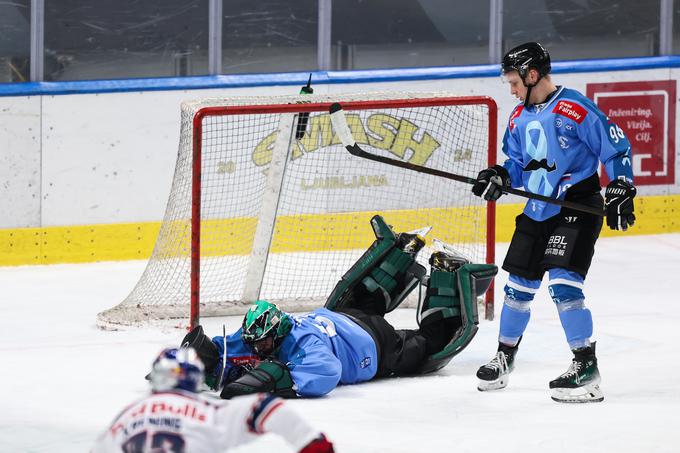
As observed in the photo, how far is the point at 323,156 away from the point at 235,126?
0.82 metres

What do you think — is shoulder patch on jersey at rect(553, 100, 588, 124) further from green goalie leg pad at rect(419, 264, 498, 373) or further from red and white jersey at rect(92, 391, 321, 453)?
red and white jersey at rect(92, 391, 321, 453)

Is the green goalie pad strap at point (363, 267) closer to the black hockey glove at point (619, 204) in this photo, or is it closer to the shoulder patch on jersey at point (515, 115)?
the shoulder patch on jersey at point (515, 115)

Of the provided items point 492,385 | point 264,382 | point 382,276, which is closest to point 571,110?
point 492,385

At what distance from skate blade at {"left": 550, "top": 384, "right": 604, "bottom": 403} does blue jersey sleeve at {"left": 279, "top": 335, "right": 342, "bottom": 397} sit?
83cm

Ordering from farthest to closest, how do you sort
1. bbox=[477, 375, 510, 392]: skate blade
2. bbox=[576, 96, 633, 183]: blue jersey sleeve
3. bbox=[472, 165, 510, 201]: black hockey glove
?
bbox=[477, 375, 510, 392]: skate blade → bbox=[472, 165, 510, 201]: black hockey glove → bbox=[576, 96, 633, 183]: blue jersey sleeve

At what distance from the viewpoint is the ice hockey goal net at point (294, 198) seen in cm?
727

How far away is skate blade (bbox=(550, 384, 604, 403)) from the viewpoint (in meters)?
5.69

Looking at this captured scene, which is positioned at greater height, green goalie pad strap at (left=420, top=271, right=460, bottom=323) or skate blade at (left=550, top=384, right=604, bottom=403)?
green goalie pad strap at (left=420, top=271, right=460, bottom=323)

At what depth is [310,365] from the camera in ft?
18.5

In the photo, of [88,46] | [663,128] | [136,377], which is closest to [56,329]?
[136,377]

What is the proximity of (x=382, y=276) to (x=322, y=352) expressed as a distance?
0.89 m

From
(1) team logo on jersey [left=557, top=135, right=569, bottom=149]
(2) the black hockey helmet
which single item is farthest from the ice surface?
(2) the black hockey helmet

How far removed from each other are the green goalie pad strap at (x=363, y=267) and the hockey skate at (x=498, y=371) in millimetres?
695

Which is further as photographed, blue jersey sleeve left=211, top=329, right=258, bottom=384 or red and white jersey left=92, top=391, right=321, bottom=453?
blue jersey sleeve left=211, top=329, right=258, bottom=384
